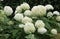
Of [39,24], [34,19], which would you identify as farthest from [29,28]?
[34,19]

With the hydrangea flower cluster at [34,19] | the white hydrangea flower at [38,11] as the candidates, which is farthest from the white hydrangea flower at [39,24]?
the white hydrangea flower at [38,11]

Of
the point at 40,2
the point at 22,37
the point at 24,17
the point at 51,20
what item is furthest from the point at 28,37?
the point at 40,2

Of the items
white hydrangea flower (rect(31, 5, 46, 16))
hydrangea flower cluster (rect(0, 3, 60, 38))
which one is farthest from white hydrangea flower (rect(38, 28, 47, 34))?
white hydrangea flower (rect(31, 5, 46, 16))

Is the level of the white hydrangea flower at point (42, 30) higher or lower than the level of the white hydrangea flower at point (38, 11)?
lower

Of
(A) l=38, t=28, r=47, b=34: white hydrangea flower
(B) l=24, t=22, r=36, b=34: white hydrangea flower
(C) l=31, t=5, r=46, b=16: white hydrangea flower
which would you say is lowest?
(A) l=38, t=28, r=47, b=34: white hydrangea flower

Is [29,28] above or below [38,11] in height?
below

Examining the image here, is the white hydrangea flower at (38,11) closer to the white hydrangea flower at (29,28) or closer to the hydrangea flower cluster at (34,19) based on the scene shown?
the hydrangea flower cluster at (34,19)

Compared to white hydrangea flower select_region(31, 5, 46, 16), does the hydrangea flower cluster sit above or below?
below

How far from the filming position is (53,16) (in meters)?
2.39

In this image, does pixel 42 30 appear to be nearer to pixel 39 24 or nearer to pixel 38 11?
pixel 39 24

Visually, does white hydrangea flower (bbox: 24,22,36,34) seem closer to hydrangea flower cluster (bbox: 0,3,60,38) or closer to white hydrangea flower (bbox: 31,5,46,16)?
hydrangea flower cluster (bbox: 0,3,60,38)

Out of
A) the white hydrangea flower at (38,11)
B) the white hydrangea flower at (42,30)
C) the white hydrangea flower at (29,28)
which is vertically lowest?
the white hydrangea flower at (42,30)

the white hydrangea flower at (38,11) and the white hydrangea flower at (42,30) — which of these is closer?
the white hydrangea flower at (42,30)

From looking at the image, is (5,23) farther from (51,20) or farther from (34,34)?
(51,20)
